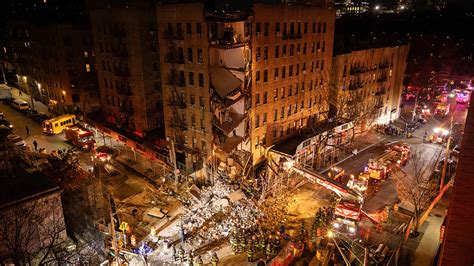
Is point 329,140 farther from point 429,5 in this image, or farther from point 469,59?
point 429,5

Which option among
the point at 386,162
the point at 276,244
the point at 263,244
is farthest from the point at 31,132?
the point at 386,162

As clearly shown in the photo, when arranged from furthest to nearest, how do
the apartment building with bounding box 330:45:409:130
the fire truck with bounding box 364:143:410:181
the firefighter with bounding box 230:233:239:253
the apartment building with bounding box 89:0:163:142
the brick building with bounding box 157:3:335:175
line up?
the apartment building with bounding box 330:45:409:130, the apartment building with bounding box 89:0:163:142, the fire truck with bounding box 364:143:410:181, the brick building with bounding box 157:3:335:175, the firefighter with bounding box 230:233:239:253

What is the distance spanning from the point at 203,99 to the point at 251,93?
5.21 m

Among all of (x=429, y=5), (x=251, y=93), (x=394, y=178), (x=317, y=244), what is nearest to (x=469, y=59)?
(x=429, y=5)

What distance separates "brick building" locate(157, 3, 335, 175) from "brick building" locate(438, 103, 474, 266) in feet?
76.4

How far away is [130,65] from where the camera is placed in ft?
145

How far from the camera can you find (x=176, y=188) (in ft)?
114

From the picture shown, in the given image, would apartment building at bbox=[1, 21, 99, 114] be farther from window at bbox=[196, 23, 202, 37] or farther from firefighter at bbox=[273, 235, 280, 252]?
firefighter at bbox=[273, 235, 280, 252]

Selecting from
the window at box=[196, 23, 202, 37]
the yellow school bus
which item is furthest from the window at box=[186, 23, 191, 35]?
the yellow school bus

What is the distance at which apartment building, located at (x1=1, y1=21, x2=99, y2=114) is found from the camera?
182 feet

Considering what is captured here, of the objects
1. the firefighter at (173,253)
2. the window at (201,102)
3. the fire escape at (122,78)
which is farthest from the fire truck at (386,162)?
the fire escape at (122,78)

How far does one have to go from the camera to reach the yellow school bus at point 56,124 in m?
51.1

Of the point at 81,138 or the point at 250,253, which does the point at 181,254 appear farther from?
the point at 81,138

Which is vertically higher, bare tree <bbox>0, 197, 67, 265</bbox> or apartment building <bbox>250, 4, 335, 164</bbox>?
apartment building <bbox>250, 4, 335, 164</bbox>
